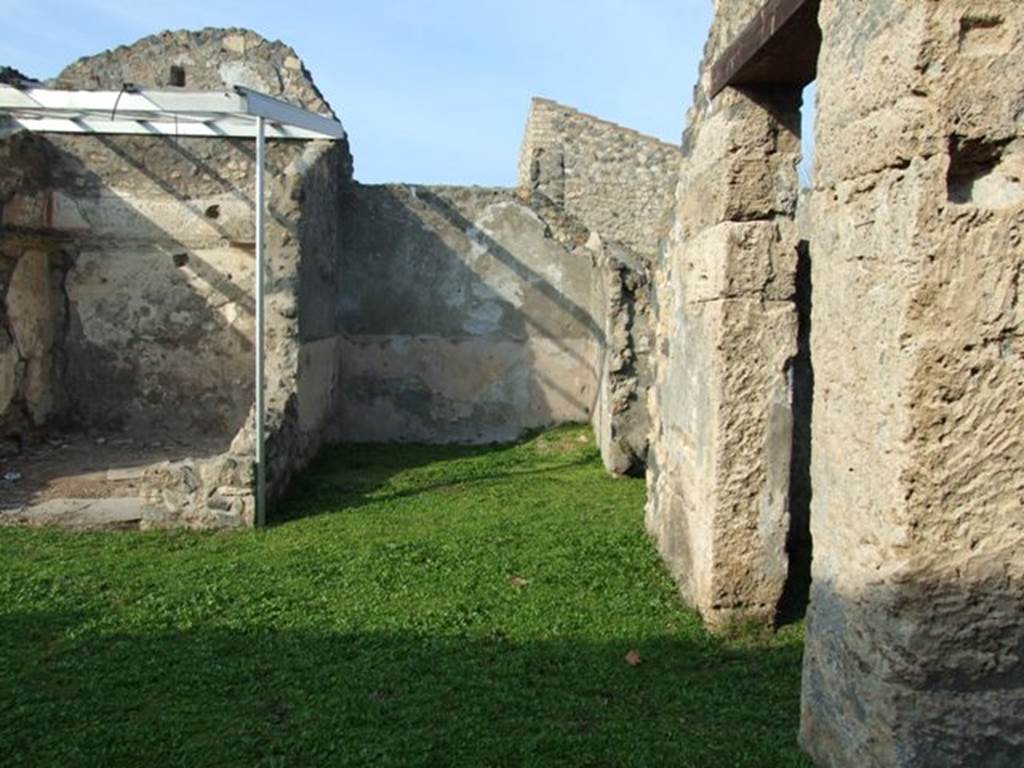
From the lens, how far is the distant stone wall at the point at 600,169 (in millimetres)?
14539

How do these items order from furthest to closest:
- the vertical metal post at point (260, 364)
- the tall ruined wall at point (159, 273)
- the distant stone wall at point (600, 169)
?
the distant stone wall at point (600, 169) → the tall ruined wall at point (159, 273) → the vertical metal post at point (260, 364)

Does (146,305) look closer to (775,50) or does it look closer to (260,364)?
(260,364)

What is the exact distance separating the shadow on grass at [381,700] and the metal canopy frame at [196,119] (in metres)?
2.40

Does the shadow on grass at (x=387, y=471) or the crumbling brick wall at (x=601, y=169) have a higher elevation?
the crumbling brick wall at (x=601, y=169)

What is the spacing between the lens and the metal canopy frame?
6.20 m

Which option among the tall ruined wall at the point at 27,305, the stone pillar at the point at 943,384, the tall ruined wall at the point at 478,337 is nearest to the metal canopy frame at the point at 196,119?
the tall ruined wall at the point at 27,305

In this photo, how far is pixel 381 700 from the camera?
3350 millimetres

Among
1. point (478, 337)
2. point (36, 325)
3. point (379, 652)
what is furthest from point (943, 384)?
point (36, 325)

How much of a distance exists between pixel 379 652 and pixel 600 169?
38.9ft

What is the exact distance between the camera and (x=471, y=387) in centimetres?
959

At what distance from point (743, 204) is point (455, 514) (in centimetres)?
316

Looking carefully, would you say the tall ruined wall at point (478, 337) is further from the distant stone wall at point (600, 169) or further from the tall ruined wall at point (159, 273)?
the distant stone wall at point (600, 169)

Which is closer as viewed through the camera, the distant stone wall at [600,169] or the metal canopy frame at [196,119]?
the metal canopy frame at [196,119]

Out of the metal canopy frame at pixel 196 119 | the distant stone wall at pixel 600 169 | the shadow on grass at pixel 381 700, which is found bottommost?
the shadow on grass at pixel 381 700
